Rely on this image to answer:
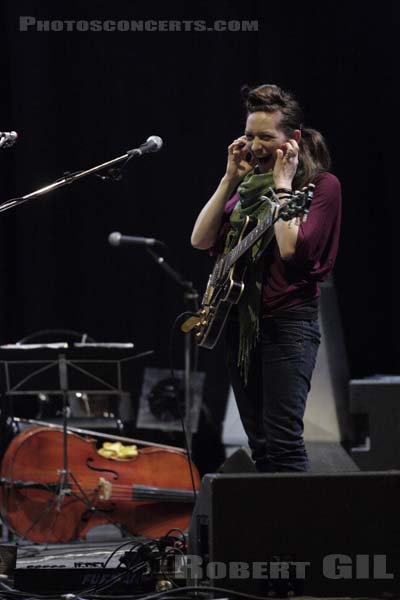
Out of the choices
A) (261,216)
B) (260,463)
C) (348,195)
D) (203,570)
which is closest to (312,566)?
(203,570)

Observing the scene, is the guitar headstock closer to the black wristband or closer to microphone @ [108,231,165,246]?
the black wristband

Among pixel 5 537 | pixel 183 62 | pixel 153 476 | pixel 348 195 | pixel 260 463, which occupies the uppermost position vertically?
pixel 183 62

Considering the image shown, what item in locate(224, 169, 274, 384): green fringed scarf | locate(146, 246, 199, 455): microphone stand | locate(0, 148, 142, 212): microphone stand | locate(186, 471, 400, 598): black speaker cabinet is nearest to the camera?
locate(186, 471, 400, 598): black speaker cabinet

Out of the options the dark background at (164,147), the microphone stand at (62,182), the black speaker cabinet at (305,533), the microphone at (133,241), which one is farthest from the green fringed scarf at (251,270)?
the dark background at (164,147)

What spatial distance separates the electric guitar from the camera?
9.42 ft

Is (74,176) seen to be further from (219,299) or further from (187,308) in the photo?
(187,308)

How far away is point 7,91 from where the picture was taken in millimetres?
5730

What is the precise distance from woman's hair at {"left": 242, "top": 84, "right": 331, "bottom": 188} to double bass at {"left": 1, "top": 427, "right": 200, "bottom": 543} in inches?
68.0

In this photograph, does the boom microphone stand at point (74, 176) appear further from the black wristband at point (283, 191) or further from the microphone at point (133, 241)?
the microphone at point (133, 241)

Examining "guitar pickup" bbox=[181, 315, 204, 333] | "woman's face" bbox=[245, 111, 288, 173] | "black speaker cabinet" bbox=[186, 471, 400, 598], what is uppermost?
"woman's face" bbox=[245, 111, 288, 173]

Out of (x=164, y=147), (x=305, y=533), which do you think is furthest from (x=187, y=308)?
(x=305, y=533)

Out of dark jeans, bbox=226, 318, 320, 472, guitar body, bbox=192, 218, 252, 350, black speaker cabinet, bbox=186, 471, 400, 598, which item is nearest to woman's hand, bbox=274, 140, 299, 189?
guitar body, bbox=192, 218, 252, 350

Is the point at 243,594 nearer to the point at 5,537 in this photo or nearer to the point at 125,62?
the point at 5,537

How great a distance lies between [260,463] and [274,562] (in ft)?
2.39
